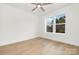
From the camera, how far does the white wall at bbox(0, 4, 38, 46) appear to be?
5.51 feet

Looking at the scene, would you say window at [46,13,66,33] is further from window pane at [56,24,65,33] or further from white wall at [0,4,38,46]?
white wall at [0,4,38,46]

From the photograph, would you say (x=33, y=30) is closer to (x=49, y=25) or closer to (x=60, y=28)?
(x=49, y=25)

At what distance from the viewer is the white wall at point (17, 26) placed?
66.1 inches

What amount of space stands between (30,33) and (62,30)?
0.65 m

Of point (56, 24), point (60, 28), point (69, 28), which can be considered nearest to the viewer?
point (56, 24)

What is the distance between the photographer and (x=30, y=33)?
177cm

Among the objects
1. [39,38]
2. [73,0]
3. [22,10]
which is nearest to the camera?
[73,0]

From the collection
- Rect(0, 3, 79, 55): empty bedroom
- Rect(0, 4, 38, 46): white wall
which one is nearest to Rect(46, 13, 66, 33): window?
Rect(0, 3, 79, 55): empty bedroom

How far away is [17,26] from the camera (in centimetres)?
175

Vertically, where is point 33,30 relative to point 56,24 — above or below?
below

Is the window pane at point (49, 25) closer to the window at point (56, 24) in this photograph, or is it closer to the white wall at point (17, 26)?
the window at point (56, 24)

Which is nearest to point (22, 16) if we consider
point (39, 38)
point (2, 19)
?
point (2, 19)

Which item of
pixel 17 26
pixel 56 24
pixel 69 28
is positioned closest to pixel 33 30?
pixel 17 26

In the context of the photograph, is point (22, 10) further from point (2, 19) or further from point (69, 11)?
point (69, 11)
